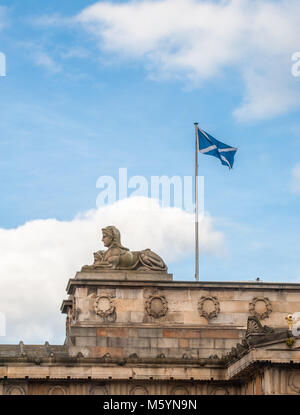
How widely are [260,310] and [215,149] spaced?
1145cm

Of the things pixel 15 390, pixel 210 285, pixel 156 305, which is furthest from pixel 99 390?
pixel 210 285

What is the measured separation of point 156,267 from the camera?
8225cm

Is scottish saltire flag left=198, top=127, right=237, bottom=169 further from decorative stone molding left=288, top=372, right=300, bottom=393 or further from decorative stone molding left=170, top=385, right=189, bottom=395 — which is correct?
decorative stone molding left=288, top=372, right=300, bottom=393

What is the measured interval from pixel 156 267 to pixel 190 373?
7517 mm

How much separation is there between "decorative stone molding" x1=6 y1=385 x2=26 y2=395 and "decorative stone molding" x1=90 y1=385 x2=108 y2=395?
4.11m

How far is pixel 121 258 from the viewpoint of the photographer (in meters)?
82.0

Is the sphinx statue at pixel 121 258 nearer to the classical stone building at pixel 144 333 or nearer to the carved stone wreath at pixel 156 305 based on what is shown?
the classical stone building at pixel 144 333

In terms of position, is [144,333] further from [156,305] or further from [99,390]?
[99,390]

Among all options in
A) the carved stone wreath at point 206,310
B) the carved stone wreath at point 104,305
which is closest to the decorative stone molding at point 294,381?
the carved stone wreath at point 206,310

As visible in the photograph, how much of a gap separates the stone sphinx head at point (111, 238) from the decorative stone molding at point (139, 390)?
924cm

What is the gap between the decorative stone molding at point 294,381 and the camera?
70812 millimetres
